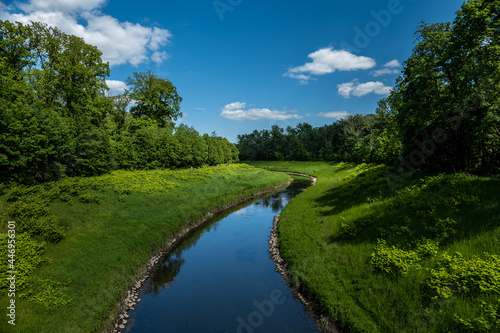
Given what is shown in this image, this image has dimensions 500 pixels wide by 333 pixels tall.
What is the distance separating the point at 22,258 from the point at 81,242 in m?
3.57

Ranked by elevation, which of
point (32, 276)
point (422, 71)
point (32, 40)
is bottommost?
point (32, 276)

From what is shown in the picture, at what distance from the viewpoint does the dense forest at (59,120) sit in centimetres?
2373

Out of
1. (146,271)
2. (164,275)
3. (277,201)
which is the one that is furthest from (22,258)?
(277,201)

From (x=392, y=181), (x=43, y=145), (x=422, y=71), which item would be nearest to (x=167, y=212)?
(x=43, y=145)

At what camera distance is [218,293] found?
15125 mm

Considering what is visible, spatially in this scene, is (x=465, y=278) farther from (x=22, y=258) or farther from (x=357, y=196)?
(x=22, y=258)

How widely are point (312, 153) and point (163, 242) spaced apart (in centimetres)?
11145

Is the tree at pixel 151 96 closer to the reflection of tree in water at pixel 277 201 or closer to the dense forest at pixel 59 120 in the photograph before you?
the dense forest at pixel 59 120

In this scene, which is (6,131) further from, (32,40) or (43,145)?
(32,40)

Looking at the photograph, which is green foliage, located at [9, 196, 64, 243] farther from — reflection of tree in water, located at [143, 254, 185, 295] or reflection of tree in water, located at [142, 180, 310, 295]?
reflection of tree in water, located at [142, 180, 310, 295]

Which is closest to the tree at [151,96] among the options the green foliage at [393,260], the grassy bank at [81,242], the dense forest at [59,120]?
the dense forest at [59,120]

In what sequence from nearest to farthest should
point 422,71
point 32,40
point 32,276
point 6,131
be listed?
point 32,276 → point 422,71 → point 6,131 → point 32,40

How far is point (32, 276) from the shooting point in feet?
39.9

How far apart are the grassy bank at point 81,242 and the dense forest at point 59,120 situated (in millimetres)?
4941
